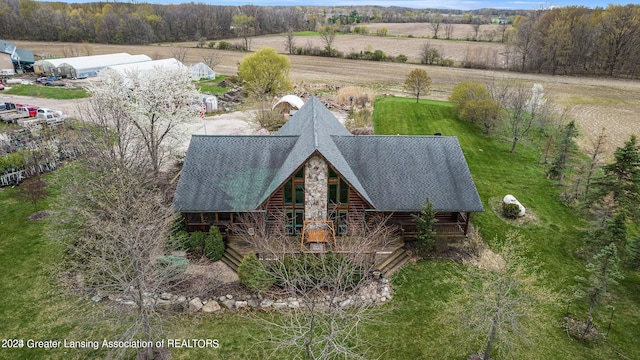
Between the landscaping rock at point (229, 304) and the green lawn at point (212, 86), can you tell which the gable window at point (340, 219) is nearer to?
the landscaping rock at point (229, 304)

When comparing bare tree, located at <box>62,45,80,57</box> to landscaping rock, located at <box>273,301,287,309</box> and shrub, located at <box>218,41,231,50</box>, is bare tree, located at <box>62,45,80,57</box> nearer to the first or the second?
shrub, located at <box>218,41,231,50</box>

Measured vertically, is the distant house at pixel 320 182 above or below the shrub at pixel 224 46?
below

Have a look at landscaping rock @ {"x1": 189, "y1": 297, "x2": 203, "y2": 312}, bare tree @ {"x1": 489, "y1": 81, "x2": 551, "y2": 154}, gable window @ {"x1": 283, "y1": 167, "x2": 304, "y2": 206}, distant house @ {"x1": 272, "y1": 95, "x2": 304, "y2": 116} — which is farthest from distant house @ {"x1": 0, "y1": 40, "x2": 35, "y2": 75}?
bare tree @ {"x1": 489, "y1": 81, "x2": 551, "y2": 154}

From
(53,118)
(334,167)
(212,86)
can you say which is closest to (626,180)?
(334,167)

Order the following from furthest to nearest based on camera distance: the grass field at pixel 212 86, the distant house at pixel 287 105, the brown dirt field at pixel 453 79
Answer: the grass field at pixel 212 86
the brown dirt field at pixel 453 79
the distant house at pixel 287 105

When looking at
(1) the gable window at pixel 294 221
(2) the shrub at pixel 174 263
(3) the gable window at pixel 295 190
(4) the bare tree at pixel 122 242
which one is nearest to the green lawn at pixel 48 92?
(4) the bare tree at pixel 122 242

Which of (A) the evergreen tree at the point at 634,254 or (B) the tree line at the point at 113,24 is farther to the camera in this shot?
(B) the tree line at the point at 113,24

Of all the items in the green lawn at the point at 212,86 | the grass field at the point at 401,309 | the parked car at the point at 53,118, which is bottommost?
the grass field at the point at 401,309

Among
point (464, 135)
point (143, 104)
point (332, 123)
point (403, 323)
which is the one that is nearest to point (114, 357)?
point (403, 323)

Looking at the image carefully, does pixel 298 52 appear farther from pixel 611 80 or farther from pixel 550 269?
pixel 550 269
